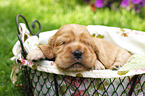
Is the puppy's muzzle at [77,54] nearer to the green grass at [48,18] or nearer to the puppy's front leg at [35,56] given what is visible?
the puppy's front leg at [35,56]

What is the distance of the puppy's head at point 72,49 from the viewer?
2.11 meters

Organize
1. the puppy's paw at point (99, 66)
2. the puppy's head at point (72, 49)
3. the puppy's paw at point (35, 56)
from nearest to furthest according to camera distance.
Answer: the puppy's head at point (72, 49)
the puppy's paw at point (35, 56)
the puppy's paw at point (99, 66)

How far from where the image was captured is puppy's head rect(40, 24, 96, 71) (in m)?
2.11

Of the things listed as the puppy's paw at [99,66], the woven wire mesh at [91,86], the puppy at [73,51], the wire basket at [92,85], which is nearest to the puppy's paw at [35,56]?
the puppy at [73,51]

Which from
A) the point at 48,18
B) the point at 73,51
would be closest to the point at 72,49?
the point at 73,51

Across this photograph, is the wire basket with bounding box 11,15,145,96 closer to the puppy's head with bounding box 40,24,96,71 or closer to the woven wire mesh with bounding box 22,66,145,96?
the woven wire mesh with bounding box 22,66,145,96

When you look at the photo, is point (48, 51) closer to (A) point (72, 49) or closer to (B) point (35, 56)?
(B) point (35, 56)

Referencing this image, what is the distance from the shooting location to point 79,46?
218cm

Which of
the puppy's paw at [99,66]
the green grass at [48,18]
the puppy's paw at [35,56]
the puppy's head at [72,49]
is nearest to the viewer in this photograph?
the puppy's head at [72,49]

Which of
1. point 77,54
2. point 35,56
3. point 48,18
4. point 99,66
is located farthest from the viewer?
point 48,18

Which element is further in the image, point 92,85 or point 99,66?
point 99,66

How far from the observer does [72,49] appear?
217 centimetres

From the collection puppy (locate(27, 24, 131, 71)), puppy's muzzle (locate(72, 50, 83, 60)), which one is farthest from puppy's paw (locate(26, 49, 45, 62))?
puppy's muzzle (locate(72, 50, 83, 60))

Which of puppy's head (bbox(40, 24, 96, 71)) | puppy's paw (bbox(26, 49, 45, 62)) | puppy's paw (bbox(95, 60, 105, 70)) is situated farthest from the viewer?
puppy's paw (bbox(95, 60, 105, 70))
